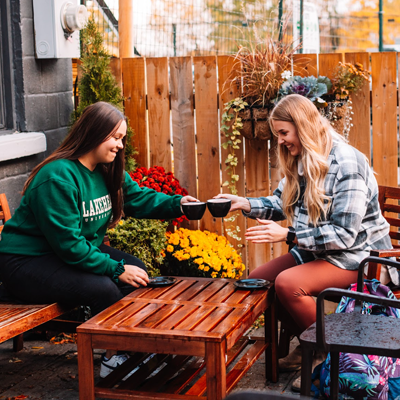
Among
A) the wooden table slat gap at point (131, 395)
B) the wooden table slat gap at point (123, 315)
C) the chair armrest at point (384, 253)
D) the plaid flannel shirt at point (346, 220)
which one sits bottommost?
the wooden table slat gap at point (131, 395)

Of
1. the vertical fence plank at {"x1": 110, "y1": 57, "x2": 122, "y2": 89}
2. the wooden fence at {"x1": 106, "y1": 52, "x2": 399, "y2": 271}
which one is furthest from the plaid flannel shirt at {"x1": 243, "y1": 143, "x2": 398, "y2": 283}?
the vertical fence plank at {"x1": 110, "y1": 57, "x2": 122, "y2": 89}

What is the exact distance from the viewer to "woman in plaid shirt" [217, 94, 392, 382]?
3033 mm

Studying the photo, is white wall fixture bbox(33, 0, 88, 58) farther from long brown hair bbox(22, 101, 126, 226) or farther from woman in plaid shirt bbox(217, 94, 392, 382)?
woman in plaid shirt bbox(217, 94, 392, 382)

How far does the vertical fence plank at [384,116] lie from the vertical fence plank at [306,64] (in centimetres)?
41

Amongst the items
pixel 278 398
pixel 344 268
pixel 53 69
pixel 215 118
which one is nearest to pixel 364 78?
pixel 215 118

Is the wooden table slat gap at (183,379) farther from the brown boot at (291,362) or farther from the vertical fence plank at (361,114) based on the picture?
the vertical fence plank at (361,114)

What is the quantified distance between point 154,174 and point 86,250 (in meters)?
1.71

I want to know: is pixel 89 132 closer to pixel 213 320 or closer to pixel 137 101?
pixel 213 320

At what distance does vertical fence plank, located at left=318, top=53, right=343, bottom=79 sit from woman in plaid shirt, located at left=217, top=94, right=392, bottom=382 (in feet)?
4.31

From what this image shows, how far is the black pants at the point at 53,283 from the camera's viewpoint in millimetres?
2926

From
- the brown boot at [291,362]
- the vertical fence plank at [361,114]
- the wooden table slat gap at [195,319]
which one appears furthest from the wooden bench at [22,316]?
the vertical fence plank at [361,114]

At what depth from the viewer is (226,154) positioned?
4723 mm

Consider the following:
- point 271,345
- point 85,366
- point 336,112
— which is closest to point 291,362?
point 271,345

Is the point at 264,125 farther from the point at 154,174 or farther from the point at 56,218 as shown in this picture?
the point at 56,218
